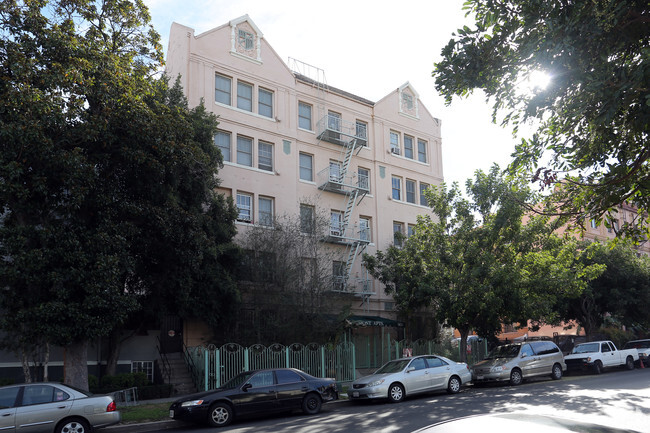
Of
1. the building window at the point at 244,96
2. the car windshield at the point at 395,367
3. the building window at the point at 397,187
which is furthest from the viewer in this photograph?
the building window at the point at 397,187

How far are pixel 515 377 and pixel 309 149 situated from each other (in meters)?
14.7

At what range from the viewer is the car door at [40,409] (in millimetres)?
10812

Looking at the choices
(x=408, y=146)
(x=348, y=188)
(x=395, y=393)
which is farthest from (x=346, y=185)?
(x=395, y=393)

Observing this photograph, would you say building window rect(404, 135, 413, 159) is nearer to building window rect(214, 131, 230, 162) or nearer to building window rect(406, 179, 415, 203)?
building window rect(406, 179, 415, 203)

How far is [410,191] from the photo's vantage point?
32906mm

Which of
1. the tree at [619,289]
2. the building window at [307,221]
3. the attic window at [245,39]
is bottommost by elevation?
the tree at [619,289]

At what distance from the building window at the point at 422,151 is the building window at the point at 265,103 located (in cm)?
1091

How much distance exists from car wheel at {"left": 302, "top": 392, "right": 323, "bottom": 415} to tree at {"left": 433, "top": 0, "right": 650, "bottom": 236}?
7.90 m

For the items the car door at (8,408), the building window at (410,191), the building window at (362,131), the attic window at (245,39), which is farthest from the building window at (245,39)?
the car door at (8,408)

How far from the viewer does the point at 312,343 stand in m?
20.8

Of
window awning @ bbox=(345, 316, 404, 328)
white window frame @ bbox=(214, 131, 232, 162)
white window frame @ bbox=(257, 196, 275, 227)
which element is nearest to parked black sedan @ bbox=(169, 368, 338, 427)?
window awning @ bbox=(345, 316, 404, 328)

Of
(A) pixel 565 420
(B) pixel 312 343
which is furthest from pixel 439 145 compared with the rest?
(A) pixel 565 420

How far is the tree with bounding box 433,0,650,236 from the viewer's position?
8.66 meters

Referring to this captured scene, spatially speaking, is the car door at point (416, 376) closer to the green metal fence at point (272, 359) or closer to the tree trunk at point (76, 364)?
the green metal fence at point (272, 359)
